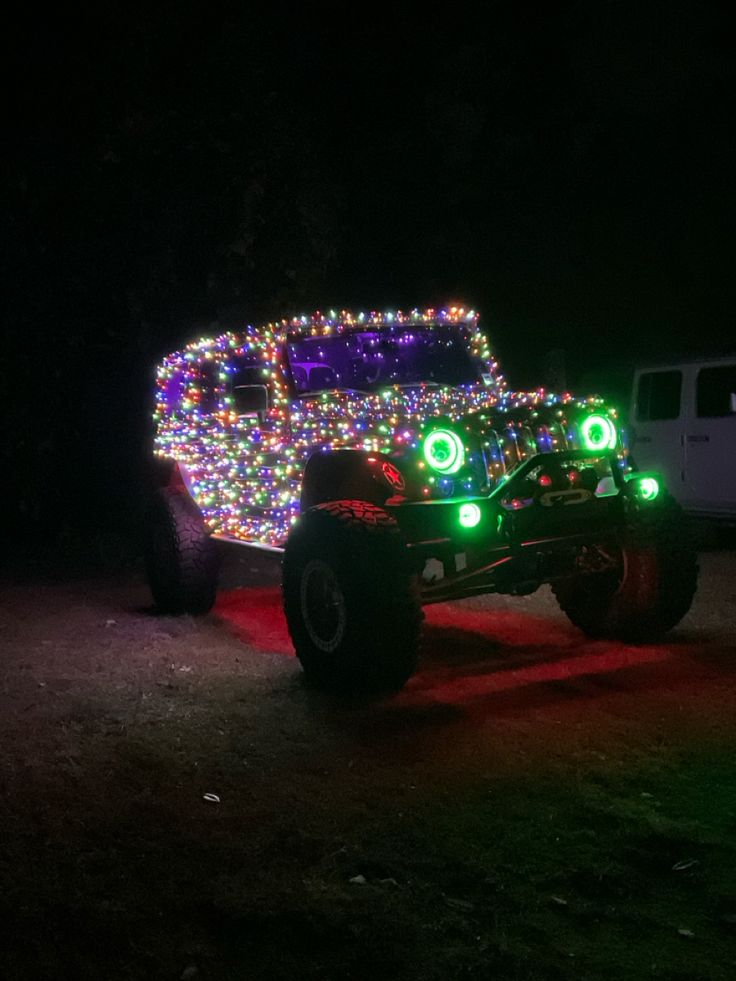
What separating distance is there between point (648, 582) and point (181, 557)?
3572 mm

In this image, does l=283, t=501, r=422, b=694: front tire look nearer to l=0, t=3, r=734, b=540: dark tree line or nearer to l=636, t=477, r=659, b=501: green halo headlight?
l=636, t=477, r=659, b=501: green halo headlight

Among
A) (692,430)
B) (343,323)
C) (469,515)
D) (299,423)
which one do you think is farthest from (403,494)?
(692,430)

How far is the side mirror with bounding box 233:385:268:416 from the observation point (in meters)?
7.42

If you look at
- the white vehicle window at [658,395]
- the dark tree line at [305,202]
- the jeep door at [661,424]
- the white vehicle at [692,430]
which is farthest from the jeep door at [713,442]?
the dark tree line at [305,202]

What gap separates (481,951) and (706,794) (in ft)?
5.08

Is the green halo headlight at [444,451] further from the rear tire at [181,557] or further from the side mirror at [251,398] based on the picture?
the rear tire at [181,557]

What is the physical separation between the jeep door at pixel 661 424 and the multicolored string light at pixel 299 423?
4546 millimetres

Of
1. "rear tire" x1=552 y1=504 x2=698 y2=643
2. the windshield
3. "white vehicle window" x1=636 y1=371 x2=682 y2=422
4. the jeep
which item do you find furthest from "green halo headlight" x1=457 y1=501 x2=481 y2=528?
"white vehicle window" x1=636 y1=371 x2=682 y2=422

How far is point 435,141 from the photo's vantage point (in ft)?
51.7

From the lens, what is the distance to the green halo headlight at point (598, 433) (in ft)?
21.8

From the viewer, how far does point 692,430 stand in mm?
11758

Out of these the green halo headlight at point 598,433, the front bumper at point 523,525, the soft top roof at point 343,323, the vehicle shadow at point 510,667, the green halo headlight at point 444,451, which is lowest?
the vehicle shadow at point 510,667

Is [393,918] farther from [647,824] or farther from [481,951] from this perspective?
[647,824]

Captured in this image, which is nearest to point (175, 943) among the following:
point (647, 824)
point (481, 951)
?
point (481, 951)
